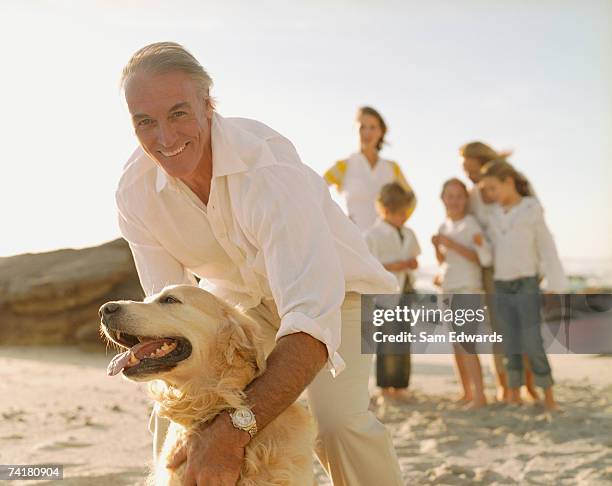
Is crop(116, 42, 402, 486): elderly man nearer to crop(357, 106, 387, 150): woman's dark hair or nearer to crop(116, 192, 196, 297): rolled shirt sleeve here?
crop(116, 192, 196, 297): rolled shirt sleeve

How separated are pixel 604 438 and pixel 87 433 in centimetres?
356

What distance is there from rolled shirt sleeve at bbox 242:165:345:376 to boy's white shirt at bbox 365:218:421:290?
4.26 meters

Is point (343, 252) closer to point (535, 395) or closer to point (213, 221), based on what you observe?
point (213, 221)

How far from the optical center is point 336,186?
749 centimetres

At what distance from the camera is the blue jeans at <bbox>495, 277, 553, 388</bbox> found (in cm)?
643

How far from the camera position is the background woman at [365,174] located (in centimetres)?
741

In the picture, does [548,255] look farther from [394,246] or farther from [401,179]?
[401,179]

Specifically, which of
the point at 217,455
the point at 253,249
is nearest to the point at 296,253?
the point at 253,249

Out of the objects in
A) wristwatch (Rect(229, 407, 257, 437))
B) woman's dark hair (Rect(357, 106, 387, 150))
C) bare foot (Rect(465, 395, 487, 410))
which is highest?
woman's dark hair (Rect(357, 106, 387, 150))

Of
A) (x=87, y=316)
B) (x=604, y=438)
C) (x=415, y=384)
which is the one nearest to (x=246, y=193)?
(x=604, y=438)

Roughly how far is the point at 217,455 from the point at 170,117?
1.13 metres

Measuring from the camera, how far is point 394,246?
7059 mm

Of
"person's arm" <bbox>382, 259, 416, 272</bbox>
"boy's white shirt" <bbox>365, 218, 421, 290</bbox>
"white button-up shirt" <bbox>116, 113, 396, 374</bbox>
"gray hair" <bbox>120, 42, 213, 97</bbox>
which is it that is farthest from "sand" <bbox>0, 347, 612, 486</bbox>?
"gray hair" <bbox>120, 42, 213, 97</bbox>

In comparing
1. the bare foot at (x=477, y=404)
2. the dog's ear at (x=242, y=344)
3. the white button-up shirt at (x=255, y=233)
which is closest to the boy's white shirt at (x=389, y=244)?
the bare foot at (x=477, y=404)
